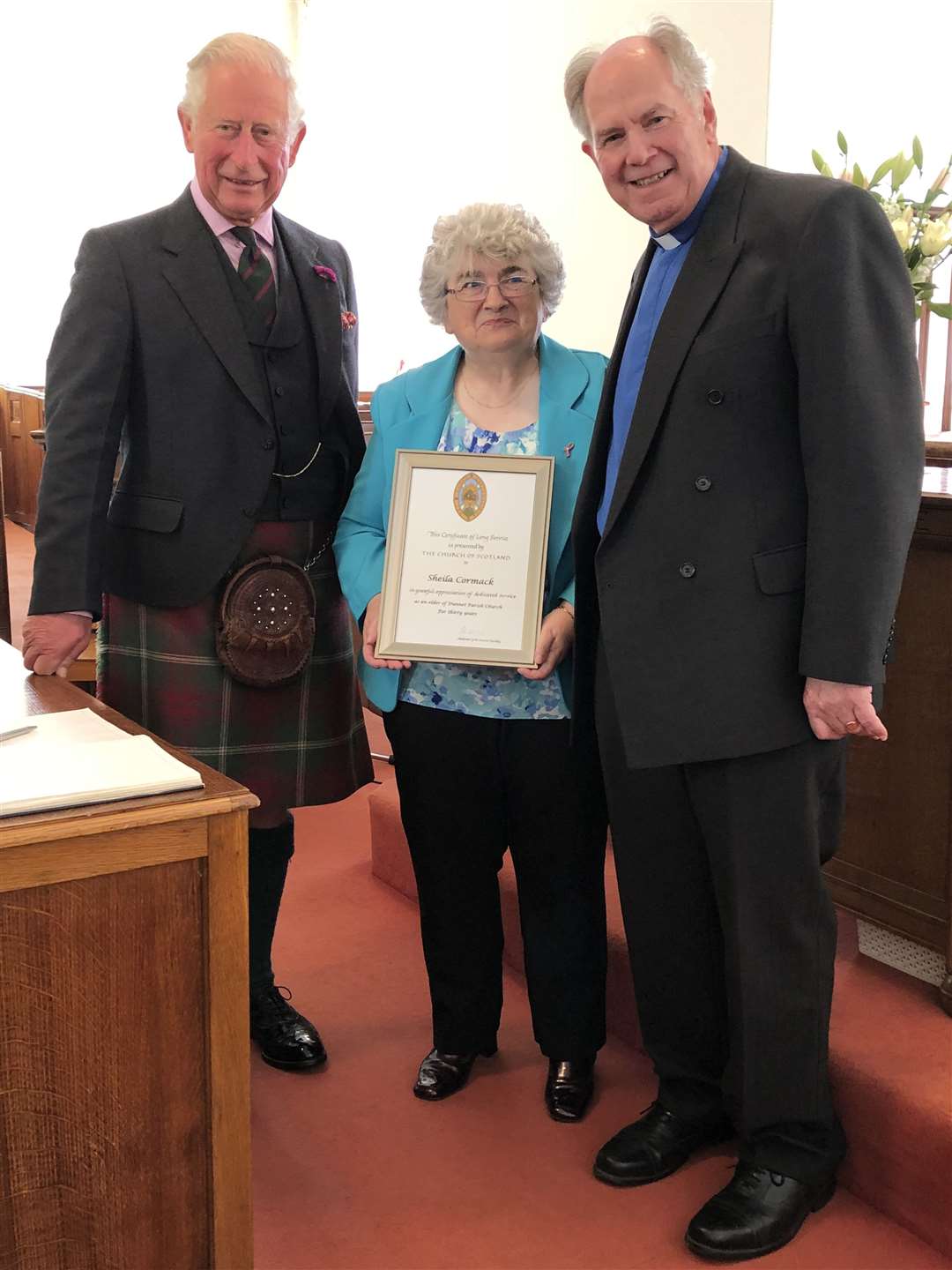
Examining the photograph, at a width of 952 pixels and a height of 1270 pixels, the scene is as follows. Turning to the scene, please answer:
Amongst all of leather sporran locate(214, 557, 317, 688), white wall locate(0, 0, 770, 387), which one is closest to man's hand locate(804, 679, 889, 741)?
leather sporran locate(214, 557, 317, 688)

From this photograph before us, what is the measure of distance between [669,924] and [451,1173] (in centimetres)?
53

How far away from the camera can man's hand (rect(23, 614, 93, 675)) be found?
1.94 meters

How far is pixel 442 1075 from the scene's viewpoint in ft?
7.28

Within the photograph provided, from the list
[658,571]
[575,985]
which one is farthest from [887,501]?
[575,985]

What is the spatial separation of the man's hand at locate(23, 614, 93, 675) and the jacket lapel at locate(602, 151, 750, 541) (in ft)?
2.83

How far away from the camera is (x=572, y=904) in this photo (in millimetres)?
2109

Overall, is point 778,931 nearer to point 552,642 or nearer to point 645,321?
point 552,642

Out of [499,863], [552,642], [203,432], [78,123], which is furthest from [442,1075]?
[78,123]

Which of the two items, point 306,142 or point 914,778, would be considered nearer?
point 914,778

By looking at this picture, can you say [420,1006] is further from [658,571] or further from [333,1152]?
[658,571]

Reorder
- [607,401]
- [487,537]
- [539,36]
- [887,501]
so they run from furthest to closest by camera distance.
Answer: [539,36] < [487,537] < [607,401] < [887,501]

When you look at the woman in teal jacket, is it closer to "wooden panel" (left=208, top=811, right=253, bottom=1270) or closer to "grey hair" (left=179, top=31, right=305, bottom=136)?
"grey hair" (left=179, top=31, right=305, bottom=136)

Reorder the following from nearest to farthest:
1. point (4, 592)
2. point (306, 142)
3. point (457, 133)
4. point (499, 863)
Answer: point (499, 863) < point (4, 592) < point (457, 133) < point (306, 142)

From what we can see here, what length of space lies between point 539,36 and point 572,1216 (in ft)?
17.6
